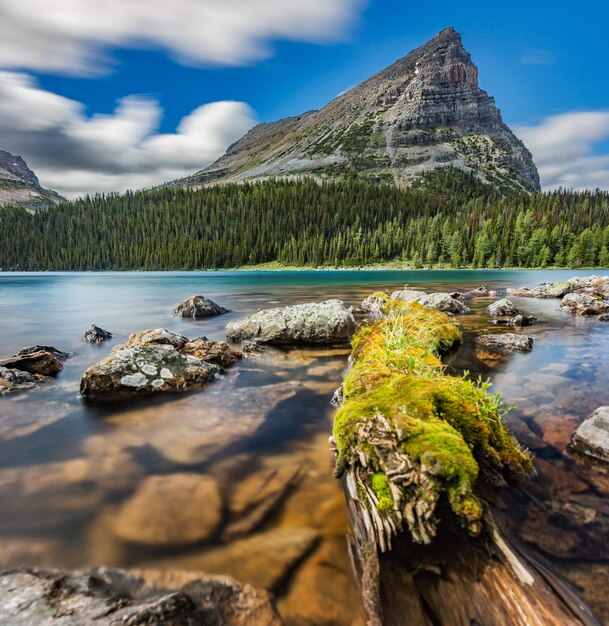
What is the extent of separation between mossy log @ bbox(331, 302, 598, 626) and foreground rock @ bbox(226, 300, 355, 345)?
7568 millimetres

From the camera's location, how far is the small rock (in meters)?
8.60

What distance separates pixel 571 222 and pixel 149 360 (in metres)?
141

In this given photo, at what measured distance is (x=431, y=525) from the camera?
9.62ft

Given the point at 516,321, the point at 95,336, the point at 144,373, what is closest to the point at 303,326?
the point at 144,373

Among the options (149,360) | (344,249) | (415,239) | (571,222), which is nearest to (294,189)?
(344,249)

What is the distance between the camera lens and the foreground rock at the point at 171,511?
365 centimetres

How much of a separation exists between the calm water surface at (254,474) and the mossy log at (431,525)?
328 millimetres

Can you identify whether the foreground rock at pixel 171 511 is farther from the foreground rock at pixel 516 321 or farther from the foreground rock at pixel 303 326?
the foreground rock at pixel 516 321

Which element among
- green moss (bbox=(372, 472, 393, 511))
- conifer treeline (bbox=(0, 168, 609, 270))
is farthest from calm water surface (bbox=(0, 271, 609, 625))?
conifer treeline (bbox=(0, 168, 609, 270))

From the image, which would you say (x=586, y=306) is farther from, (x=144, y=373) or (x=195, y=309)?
(x=144, y=373)

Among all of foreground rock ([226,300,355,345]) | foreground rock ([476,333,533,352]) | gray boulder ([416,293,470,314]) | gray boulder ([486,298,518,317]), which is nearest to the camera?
foreground rock ([476,333,533,352])

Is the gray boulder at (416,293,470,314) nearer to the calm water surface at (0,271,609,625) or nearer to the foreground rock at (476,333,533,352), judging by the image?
the foreground rock at (476,333,533,352)

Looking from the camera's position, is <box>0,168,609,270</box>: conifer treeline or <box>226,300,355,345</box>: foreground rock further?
<box>0,168,609,270</box>: conifer treeline

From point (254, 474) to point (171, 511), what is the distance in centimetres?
112
